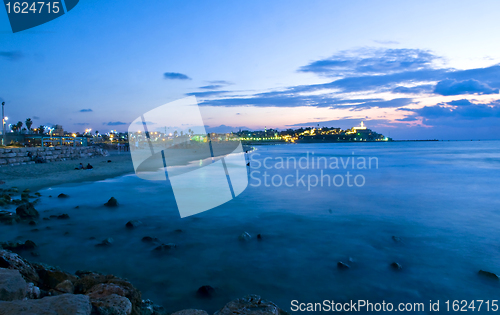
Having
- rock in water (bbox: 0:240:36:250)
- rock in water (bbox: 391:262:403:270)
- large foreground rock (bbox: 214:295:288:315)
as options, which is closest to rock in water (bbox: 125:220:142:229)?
rock in water (bbox: 0:240:36:250)

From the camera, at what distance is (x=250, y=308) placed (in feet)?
11.2

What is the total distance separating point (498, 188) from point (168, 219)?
2151 centimetres

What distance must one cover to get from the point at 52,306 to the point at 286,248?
Result: 543 cm

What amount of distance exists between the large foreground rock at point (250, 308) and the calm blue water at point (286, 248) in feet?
4.18

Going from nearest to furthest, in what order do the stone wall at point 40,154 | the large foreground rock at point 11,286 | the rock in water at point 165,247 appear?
the large foreground rock at point 11,286, the rock in water at point 165,247, the stone wall at point 40,154

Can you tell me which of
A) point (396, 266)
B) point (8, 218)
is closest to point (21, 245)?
point (8, 218)

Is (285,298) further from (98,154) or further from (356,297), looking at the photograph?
(98,154)

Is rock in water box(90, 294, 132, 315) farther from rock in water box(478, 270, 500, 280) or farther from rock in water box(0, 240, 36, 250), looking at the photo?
rock in water box(478, 270, 500, 280)

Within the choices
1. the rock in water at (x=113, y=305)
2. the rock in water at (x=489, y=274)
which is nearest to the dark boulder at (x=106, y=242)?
the rock in water at (x=113, y=305)

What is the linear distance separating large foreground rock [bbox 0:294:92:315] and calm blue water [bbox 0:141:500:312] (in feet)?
6.44

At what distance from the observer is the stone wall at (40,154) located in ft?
80.8

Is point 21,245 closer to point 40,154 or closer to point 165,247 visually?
point 165,247

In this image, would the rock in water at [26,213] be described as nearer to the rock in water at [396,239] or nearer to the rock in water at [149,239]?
the rock in water at [149,239]

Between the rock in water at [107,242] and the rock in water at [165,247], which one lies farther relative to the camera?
the rock in water at [107,242]
